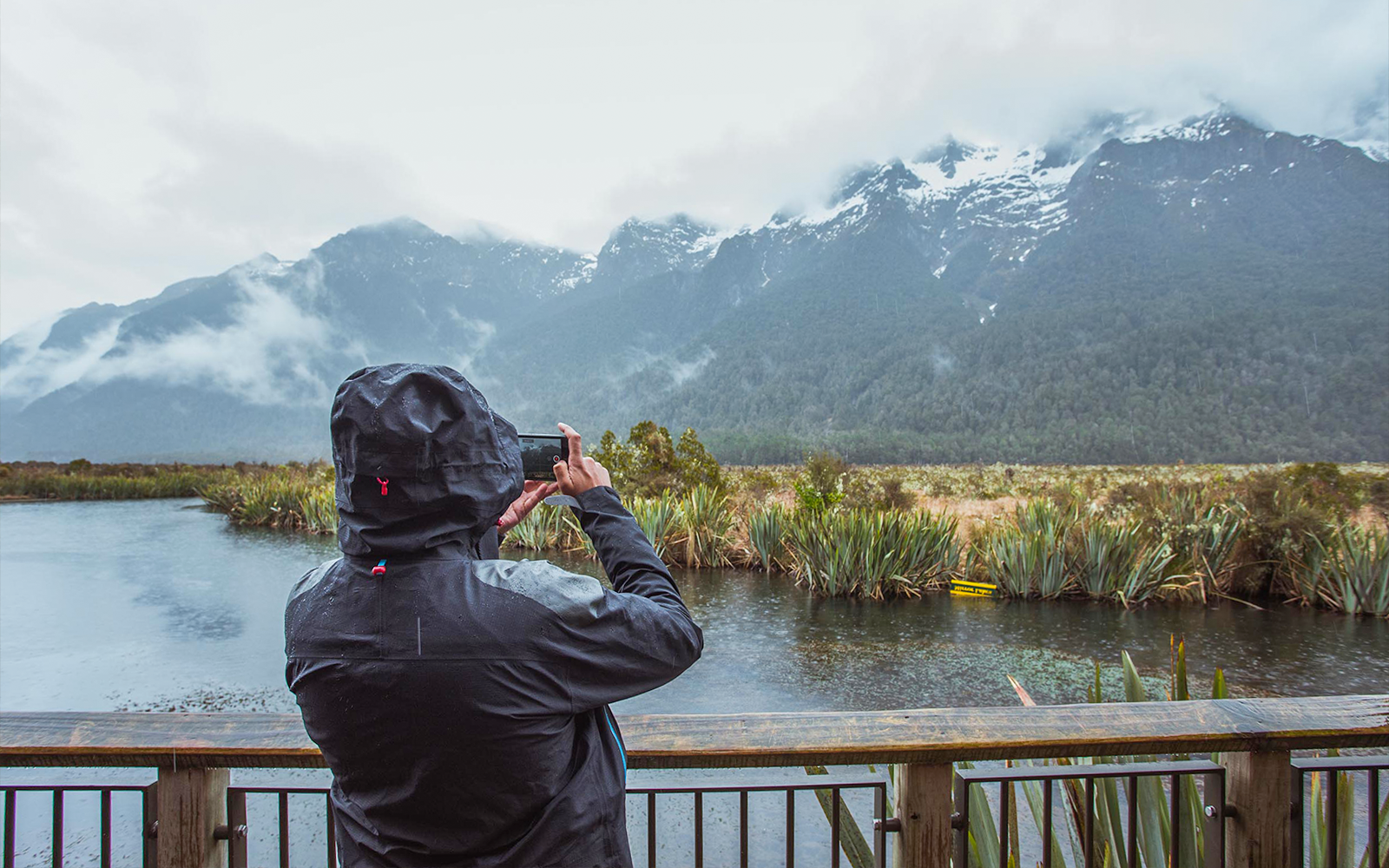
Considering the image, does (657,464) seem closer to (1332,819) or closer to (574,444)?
(1332,819)

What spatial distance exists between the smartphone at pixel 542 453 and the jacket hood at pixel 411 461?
29 cm

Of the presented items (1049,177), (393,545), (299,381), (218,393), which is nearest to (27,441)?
(218,393)

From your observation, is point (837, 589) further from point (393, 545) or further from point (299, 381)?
→ point (299, 381)

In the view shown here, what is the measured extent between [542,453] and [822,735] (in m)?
0.70

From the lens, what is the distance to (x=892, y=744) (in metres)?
1.34

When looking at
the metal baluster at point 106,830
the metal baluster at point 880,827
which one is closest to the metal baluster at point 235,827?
the metal baluster at point 106,830

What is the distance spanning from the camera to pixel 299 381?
600 ft

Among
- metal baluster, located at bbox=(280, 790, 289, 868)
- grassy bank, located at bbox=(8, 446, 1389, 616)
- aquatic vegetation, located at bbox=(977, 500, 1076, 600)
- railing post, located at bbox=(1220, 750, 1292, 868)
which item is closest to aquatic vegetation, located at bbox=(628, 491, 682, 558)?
grassy bank, located at bbox=(8, 446, 1389, 616)

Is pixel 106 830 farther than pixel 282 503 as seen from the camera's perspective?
No

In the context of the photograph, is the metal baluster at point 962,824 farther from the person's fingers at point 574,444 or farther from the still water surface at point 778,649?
the still water surface at point 778,649

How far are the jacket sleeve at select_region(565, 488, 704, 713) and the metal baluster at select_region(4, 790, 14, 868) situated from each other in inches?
52.4

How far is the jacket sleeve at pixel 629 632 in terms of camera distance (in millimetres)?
928

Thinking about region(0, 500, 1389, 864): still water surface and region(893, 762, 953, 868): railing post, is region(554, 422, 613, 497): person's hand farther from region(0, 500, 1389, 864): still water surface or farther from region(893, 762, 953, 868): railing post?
region(0, 500, 1389, 864): still water surface

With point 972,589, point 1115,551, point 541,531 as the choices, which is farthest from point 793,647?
point 541,531
